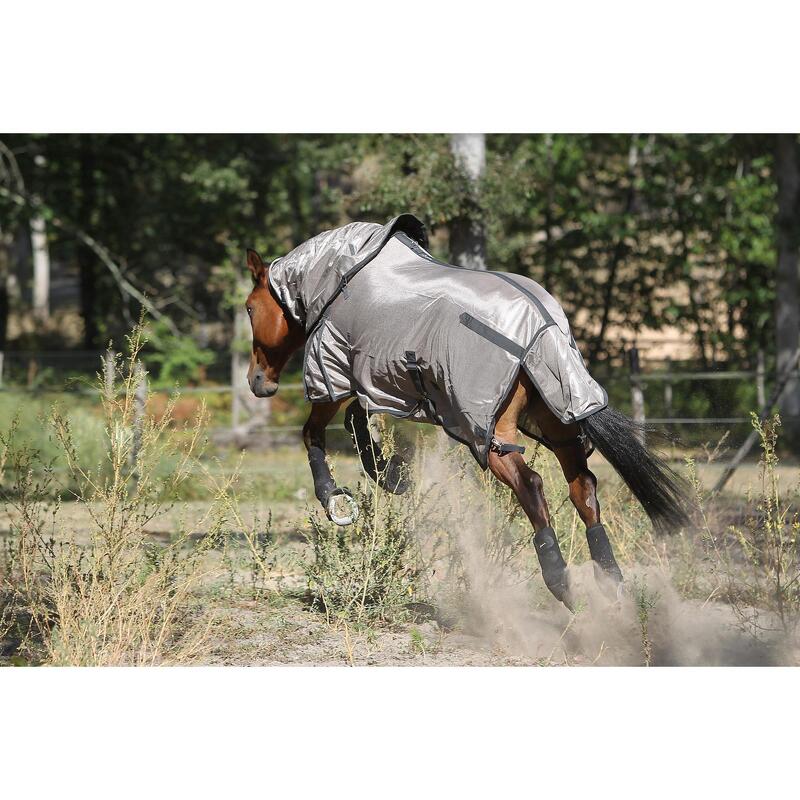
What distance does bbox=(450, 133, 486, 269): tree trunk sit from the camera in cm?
964

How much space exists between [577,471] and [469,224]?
475cm

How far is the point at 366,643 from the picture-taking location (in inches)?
218

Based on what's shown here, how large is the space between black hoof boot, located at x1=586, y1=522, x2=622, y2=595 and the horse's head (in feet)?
7.31

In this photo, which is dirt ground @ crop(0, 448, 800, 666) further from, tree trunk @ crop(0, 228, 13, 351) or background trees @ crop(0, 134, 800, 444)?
tree trunk @ crop(0, 228, 13, 351)

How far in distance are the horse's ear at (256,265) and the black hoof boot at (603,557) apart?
97.4 inches

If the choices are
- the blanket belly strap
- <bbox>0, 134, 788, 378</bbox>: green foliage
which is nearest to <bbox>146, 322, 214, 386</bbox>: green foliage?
<bbox>0, 134, 788, 378</bbox>: green foliage

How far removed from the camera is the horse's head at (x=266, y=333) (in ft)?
20.8

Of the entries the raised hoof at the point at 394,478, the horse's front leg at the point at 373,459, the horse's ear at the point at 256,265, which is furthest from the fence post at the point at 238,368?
the raised hoof at the point at 394,478

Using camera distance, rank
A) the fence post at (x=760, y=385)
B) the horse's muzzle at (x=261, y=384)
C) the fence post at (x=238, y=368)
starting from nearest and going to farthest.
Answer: the horse's muzzle at (x=261, y=384), the fence post at (x=760, y=385), the fence post at (x=238, y=368)

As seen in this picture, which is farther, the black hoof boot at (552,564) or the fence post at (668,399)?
the fence post at (668,399)

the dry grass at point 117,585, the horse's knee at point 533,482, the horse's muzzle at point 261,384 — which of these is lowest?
the dry grass at point 117,585

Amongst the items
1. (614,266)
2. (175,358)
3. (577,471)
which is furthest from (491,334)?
(614,266)

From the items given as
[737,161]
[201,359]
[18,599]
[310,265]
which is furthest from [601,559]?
[737,161]

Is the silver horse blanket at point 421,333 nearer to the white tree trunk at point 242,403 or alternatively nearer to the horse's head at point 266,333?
the horse's head at point 266,333
